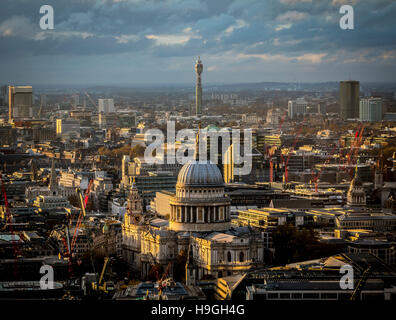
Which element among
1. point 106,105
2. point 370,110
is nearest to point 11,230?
point 370,110

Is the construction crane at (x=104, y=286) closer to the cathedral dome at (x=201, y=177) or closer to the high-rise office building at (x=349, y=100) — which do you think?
the cathedral dome at (x=201, y=177)

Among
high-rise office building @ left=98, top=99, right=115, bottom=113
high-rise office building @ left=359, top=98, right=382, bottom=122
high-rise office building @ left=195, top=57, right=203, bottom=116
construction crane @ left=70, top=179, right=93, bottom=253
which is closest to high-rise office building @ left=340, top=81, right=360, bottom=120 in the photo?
high-rise office building @ left=359, top=98, right=382, bottom=122

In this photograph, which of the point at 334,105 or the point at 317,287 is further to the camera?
the point at 334,105

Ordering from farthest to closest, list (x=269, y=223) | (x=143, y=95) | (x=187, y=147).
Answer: (x=143, y=95), (x=187, y=147), (x=269, y=223)

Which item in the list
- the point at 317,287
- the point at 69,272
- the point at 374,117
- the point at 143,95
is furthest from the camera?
the point at 143,95

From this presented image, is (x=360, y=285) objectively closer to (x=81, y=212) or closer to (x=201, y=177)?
(x=201, y=177)

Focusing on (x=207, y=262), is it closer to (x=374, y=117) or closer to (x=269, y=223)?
(x=269, y=223)

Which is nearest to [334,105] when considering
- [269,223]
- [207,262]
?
[269,223]
